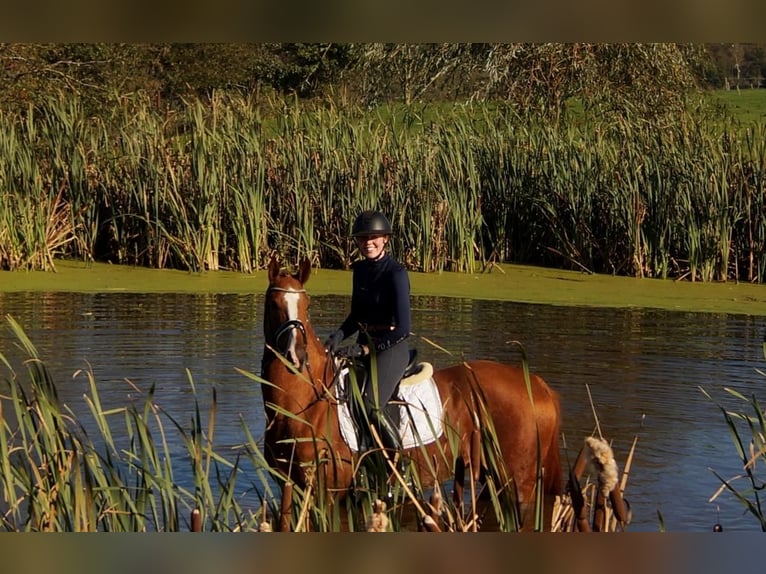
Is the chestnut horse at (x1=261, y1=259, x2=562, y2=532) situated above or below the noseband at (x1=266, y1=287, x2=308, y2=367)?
below

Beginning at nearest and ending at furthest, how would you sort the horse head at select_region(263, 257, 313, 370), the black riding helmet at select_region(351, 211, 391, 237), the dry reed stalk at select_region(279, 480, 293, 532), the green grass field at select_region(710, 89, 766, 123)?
1. the dry reed stalk at select_region(279, 480, 293, 532)
2. the horse head at select_region(263, 257, 313, 370)
3. the black riding helmet at select_region(351, 211, 391, 237)
4. the green grass field at select_region(710, 89, 766, 123)

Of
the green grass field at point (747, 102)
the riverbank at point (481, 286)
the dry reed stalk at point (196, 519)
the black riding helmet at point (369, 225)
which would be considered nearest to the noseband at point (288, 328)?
the black riding helmet at point (369, 225)

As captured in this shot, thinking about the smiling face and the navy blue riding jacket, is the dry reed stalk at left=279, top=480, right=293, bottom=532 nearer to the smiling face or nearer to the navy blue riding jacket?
the navy blue riding jacket

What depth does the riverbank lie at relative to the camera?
47.2 ft

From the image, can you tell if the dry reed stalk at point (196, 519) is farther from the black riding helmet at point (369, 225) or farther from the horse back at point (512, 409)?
the horse back at point (512, 409)

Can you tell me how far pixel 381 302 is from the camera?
6.05 m

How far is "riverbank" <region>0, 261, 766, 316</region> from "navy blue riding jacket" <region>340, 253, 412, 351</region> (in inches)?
320

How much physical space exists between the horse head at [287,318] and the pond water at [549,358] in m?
1.69

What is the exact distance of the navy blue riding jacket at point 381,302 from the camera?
598 centimetres

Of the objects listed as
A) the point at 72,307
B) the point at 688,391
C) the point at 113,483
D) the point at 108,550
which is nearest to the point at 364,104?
the point at 72,307

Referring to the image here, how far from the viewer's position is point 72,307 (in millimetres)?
13328

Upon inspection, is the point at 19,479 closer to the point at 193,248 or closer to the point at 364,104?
the point at 193,248

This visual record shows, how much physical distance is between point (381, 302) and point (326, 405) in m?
0.55

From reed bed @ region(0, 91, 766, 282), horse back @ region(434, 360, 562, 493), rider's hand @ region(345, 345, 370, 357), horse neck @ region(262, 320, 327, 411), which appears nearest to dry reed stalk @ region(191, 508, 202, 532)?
horse neck @ region(262, 320, 327, 411)
